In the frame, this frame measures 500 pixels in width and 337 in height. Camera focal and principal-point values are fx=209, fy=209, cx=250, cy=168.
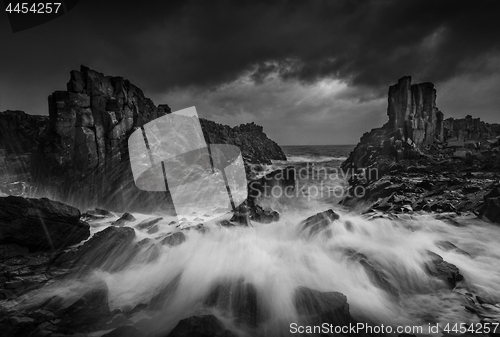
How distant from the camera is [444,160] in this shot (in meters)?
23.8

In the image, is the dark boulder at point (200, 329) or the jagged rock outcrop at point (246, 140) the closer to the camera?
the dark boulder at point (200, 329)

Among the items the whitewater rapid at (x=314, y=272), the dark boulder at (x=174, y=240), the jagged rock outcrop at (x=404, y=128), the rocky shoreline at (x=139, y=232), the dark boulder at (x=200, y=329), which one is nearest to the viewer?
the dark boulder at (x=200, y=329)

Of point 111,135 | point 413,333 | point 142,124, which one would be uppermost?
point 142,124

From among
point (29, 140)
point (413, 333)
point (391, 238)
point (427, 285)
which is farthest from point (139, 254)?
point (29, 140)

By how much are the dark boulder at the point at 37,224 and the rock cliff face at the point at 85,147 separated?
8.25 meters

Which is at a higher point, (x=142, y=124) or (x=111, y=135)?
(x=142, y=124)

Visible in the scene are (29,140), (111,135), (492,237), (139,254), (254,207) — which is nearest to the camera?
(139,254)

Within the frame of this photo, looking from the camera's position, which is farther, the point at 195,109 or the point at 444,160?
the point at 195,109

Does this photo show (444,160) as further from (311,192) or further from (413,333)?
(413,333)

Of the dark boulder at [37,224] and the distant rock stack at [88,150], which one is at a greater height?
the distant rock stack at [88,150]

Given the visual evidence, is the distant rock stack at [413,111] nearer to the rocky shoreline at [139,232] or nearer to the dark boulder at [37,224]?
the rocky shoreline at [139,232]

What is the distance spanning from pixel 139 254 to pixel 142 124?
15.6 metres

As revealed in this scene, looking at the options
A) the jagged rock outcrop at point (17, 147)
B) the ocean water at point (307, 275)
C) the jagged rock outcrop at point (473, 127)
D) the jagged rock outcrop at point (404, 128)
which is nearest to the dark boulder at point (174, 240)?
the ocean water at point (307, 275)

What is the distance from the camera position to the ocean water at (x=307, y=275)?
255 inches
